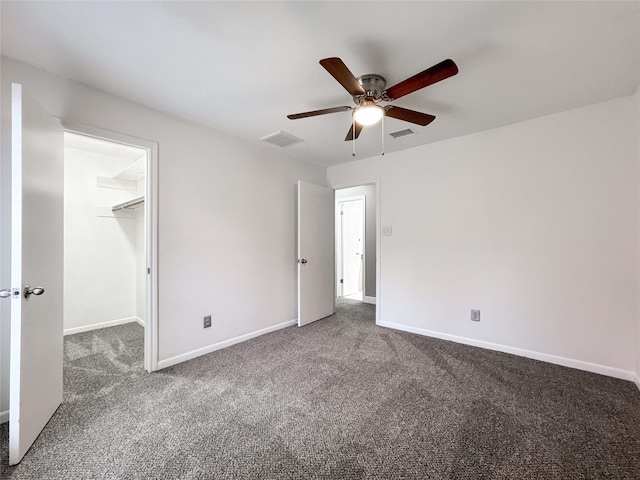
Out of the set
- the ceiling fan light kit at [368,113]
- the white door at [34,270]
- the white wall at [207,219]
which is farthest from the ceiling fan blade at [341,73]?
the white wall at [207,219]

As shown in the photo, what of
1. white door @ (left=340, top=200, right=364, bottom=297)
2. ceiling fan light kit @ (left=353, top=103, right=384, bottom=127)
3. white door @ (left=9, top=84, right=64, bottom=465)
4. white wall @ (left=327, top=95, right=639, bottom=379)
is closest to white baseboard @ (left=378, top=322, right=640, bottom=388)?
white wall @ (left=327, top=95, right=639, bottom=379)

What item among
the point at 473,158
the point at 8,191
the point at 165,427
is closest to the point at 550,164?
the point at 473,158

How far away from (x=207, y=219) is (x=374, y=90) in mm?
2006

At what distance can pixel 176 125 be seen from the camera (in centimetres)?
267

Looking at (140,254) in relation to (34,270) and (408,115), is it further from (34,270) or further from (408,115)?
(408,115)

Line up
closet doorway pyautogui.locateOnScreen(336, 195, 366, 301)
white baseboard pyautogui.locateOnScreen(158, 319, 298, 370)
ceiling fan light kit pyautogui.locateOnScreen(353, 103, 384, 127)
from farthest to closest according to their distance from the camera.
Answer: closet doorway pyautogui.locateOnScreen(336, 195, 366, 301) → white baseboard pyautogui.locateOnScreen(158, 319, 298, 370) → ceiling fan light kit pyautogui.locateOnScreen(353, 103, 384, 127)

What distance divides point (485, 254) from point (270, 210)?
2.56m

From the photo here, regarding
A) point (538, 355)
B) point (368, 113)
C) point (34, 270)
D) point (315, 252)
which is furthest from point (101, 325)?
point (538, 355)

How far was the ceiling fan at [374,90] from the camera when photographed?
149cm

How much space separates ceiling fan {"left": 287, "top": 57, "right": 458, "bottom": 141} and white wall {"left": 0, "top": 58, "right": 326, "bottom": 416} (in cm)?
134

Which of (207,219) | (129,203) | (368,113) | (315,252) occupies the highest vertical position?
(368,113)

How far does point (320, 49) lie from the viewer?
172 centimetres

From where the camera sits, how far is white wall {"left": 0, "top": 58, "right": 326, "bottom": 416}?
219cm

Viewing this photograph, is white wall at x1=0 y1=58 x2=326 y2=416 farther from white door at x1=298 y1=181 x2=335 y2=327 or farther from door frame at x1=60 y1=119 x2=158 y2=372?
white door at x1=298 y1=181 x2=335 y2=327
